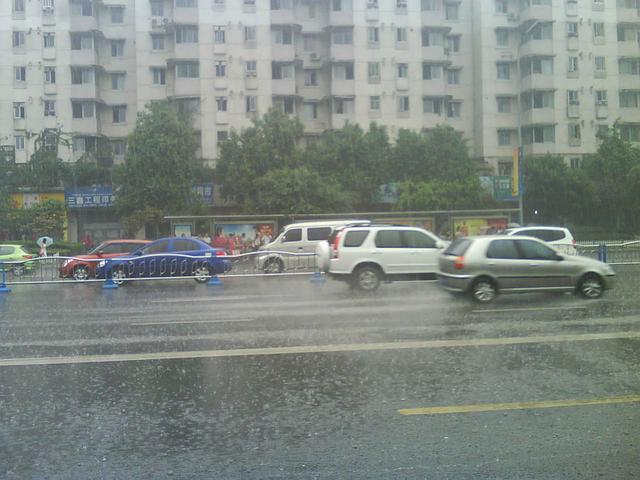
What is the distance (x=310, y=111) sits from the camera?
47719mm

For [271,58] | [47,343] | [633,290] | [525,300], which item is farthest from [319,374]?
[271,58]

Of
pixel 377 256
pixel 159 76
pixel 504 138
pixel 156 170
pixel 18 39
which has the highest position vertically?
pixel 18 39

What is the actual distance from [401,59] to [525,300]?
120ft

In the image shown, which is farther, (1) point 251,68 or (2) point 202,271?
(1) point 251,68

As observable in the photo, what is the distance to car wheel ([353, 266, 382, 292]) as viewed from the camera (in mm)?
15531

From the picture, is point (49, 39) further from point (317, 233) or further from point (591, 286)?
point (591, 286)

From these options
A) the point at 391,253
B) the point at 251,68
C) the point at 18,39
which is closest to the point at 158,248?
the point at 391,253

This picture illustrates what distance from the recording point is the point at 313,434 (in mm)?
5023

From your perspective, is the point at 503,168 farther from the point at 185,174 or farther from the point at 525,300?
the point at 525,300

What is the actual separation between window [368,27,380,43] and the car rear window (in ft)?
118

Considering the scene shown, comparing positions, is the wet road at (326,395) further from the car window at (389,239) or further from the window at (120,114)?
the window at (120,114)

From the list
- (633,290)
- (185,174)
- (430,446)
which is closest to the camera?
(430,446)

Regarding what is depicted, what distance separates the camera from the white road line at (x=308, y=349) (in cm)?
787

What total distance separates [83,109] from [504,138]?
3097cm
